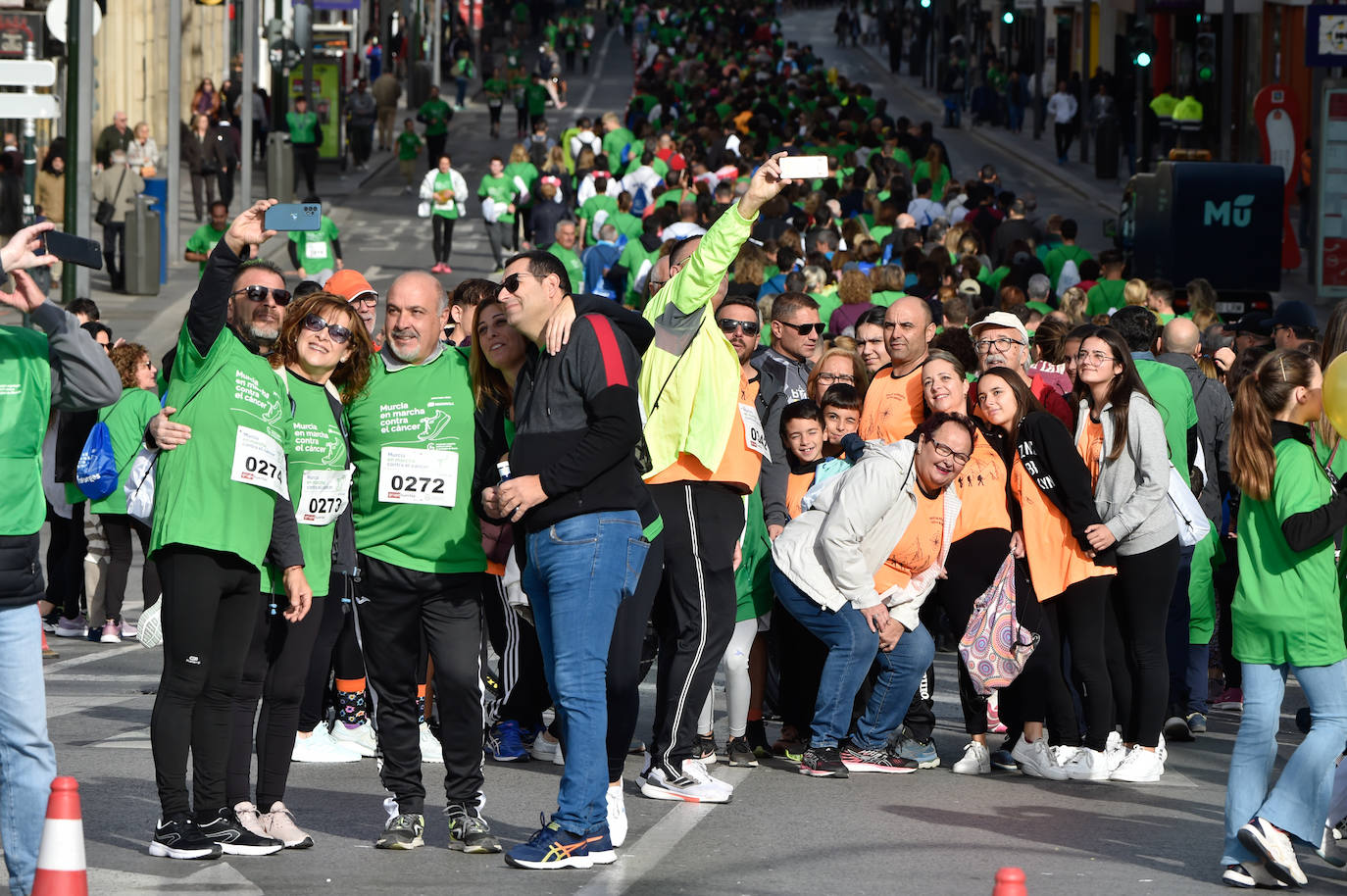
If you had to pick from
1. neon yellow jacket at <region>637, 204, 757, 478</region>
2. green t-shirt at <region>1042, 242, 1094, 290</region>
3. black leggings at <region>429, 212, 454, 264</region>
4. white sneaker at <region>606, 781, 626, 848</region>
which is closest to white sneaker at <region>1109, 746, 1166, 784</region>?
neon yellow jacket at <region>637, 204, 757, 478</region>

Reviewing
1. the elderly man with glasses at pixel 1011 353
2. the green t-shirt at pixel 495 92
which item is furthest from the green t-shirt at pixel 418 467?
the green t-shirt at pixel 495 92

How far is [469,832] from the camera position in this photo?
6.99 m

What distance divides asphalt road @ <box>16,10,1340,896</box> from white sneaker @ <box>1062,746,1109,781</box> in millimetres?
64

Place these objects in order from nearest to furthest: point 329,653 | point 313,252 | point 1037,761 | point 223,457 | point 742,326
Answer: point 223,457
point 329,653
point 1037,761
point 742,326
point 313,252

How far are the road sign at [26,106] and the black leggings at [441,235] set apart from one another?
12397 millimetres

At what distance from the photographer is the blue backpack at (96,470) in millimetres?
10836

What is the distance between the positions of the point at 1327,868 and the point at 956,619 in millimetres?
1913

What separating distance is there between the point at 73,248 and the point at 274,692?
5.58 ft

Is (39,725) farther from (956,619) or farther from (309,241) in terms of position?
(309,241)

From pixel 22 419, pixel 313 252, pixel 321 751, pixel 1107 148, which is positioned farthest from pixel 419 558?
pixel 1107 148

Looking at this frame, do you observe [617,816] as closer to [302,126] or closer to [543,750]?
[543,750]

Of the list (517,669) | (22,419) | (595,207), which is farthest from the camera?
(595,207)

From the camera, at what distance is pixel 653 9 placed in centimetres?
8038

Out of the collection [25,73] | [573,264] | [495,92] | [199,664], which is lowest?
[199,664]
